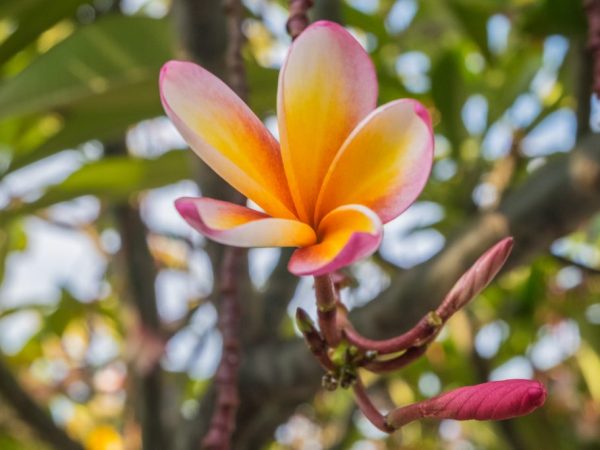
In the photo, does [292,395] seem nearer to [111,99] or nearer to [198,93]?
[111,99]

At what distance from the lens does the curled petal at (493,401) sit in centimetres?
24

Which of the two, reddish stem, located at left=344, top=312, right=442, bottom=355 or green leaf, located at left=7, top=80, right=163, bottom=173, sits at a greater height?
reddish stem, located at left=344, top=312, right=442, bottom=355

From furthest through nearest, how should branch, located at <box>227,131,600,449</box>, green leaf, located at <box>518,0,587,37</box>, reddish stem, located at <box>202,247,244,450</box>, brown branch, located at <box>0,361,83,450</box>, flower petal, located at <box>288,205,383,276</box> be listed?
brown branch, located at <box>0,361,83,450</box> < green leaf, located at <box>518,0,587,37</box> < branch, located at <box>227,131,600,449</box> < reddish stem, located at <box>202,247,244,450</box> < flower petal, located at <box>288,205,383,276</box>

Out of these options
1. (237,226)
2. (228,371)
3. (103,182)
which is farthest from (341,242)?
(103,182)

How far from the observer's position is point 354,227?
0.82ft

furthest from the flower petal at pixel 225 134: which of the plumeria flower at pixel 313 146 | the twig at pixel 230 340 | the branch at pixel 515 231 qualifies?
the branch at pixel 515 231

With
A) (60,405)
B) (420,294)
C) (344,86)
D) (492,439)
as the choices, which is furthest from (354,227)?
(60,405)

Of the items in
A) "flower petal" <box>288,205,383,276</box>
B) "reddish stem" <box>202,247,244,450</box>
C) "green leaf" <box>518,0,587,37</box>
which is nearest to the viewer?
"flower petal" <box>288,205,383,276</box>

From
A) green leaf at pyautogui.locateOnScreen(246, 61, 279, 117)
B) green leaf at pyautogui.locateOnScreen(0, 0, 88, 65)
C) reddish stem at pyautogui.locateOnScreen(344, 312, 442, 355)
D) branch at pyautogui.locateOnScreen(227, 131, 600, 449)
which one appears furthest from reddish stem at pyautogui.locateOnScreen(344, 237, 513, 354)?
green leaf at pyautogui.locateOnScreen(0, 0, 88, 65)

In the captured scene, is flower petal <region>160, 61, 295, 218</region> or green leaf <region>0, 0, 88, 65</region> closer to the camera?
flower petal <region>160, 61, 295, 218</region>

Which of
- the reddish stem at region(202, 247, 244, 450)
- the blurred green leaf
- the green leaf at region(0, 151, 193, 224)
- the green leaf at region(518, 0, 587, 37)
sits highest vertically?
the reddish stem at region(202, 247, 244, 450)

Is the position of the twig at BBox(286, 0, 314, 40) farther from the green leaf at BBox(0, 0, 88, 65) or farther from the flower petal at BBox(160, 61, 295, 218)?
the green leaf at BBox(0, 0, 88, 65)

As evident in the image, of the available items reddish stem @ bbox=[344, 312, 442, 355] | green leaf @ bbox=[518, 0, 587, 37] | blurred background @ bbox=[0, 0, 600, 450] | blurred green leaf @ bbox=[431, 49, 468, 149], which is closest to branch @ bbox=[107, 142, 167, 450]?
blurred background @ bbox=[0, 0, 600, 450]

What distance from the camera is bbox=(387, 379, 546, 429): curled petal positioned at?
9.5 inches
